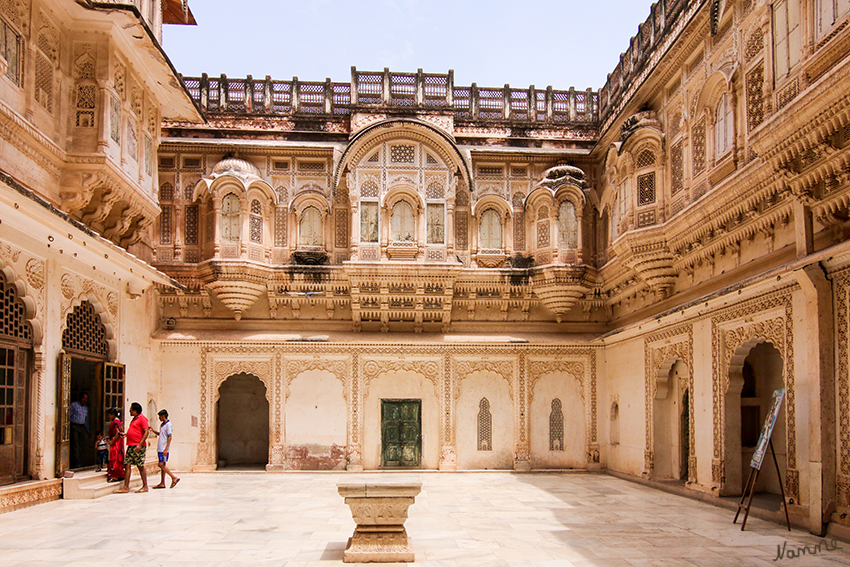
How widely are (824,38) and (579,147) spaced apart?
29.4ft

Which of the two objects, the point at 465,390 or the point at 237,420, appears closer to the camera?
the point at 465,390

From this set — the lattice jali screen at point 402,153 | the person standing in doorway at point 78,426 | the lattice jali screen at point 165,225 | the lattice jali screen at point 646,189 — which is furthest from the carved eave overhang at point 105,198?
the lattice jali screen at point 646,189

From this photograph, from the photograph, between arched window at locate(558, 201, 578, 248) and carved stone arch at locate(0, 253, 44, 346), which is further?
arched window at locate(558, 201, 578, 248)

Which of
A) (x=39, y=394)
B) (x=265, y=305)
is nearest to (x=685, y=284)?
(x=265, y=305)

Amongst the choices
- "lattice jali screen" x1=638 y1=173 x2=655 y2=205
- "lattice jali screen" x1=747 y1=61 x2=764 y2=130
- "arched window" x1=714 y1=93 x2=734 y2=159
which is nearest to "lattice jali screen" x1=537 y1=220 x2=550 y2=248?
"lattice jali screen" x1=638 y1=173 x2=655 y2=205

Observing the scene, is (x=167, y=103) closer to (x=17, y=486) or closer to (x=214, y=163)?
(x=214, y=163)

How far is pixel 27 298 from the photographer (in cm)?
943

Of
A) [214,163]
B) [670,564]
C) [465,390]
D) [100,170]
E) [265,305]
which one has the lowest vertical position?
[670,564]

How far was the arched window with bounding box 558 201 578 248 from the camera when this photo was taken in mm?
15250

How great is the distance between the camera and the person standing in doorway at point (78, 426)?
1126cm

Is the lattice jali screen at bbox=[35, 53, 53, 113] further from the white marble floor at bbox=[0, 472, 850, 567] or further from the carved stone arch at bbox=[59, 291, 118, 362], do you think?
the white marble floor at bbox=[0, 472, 850, 567]

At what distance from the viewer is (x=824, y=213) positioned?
7.70 metres

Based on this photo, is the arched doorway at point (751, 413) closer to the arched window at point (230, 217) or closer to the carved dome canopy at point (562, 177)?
the carved dome canopy at point (562, 177)

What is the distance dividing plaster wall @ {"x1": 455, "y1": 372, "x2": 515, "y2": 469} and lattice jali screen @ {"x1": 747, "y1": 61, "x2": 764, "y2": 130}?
8.34 m
